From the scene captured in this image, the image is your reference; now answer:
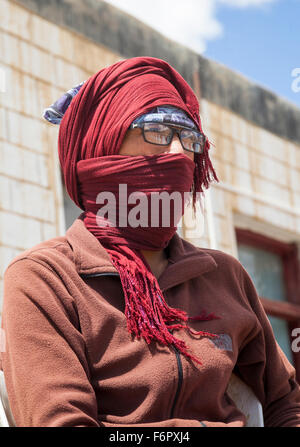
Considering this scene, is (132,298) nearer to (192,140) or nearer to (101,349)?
(101,349)

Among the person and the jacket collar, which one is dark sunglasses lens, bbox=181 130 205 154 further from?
the jacket collar

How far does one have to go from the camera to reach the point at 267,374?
2.57 m

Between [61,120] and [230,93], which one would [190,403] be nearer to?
[61,120]

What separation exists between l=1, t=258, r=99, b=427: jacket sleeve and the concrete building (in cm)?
282

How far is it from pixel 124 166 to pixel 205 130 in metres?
4.93

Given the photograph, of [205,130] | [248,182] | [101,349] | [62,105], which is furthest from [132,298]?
[248,182]

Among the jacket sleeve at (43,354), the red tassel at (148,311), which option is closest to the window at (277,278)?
the red tassel at (148,311)

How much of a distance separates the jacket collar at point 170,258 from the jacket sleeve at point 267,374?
208mm

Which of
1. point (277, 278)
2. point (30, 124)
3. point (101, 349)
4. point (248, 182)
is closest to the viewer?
point (101, 349)

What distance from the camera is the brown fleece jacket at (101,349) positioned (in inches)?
81.0

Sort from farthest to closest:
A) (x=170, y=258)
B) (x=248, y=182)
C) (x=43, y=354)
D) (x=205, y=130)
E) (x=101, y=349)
Result: (x=248, y=182) → (x=205, y=130) → (x=170, y=258) → (x=101, y=349) → (x=43, y=354)

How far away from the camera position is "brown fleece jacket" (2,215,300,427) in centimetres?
206

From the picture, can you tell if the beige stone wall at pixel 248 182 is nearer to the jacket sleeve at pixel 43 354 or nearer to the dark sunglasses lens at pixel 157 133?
the dark sunglasses lens at pixel 157 133

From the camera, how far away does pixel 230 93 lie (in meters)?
7.50
